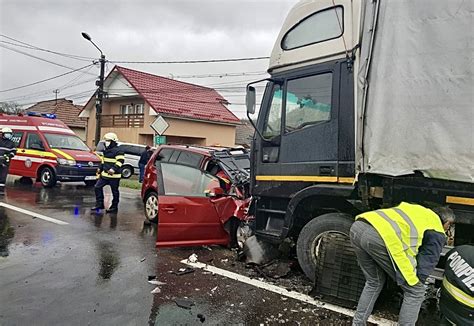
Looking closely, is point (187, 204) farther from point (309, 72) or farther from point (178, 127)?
point (178, 127)

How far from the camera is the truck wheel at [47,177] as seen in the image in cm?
1189

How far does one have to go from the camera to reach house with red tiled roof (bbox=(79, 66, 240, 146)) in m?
24.7

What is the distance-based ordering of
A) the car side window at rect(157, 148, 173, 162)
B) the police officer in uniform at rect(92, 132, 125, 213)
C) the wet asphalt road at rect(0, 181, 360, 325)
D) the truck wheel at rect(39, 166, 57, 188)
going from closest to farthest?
the wet asphalt road at rect(0, 181, 360, 325) < the car side window at rect(157, 148, 173, 162) < the police officer in uniform at rect(92, 132, 125, 213) < the truck wheel at rect(39, 166, 57, 188)

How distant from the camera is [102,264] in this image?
5137 millimetres

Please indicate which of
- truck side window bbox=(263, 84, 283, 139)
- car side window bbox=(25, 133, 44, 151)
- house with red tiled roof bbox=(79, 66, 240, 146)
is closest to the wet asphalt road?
truck side window bbox=(263, 84, 283, 139)

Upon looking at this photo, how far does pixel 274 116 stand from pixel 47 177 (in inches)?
380

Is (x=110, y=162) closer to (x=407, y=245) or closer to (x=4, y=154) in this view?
(x=4, y=154)

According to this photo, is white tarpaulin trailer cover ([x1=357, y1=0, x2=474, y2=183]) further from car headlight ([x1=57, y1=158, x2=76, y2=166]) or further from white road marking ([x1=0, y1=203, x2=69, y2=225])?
car headlight ([x1=57, y1=158, x2=76, y2=166])

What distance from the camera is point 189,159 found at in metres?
7.02

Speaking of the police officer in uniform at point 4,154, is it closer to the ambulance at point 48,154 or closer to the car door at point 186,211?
the ambulance at point 48,154

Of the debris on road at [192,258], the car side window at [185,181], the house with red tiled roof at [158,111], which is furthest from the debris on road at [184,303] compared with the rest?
the house with red tiled roof at [158,111]

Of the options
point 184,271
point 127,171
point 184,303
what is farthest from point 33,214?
point 127,171

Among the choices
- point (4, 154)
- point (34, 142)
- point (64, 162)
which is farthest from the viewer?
point (34, 142)

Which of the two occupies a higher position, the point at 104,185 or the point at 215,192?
the point at 215,192
